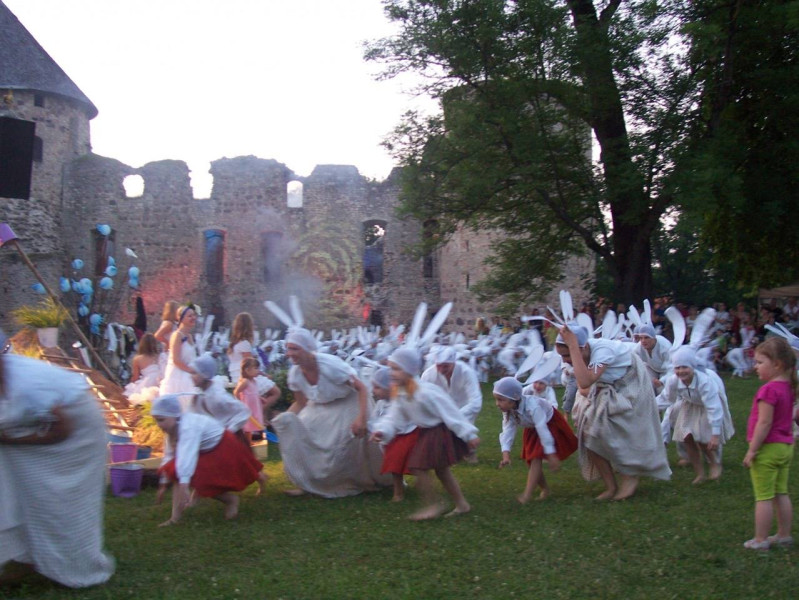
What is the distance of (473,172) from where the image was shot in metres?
15.2

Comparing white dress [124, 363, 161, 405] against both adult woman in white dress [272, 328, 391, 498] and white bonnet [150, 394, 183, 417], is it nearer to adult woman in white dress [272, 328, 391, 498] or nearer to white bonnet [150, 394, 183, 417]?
adult woman in white dress [272, 328, 391, 498]

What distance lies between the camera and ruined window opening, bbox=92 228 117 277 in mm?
27422

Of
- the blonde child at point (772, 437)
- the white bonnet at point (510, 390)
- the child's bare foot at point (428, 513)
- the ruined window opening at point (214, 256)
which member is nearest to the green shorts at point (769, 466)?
the blonde child at point (772, 437)

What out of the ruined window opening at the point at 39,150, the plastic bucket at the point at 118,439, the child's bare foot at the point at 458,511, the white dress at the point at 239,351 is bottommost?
the child's bare foot at the point at 458,511

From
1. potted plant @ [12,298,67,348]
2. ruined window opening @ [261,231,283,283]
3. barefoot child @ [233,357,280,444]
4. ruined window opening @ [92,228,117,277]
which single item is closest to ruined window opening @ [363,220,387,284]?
ruined window opening @ [261,231,283,283]

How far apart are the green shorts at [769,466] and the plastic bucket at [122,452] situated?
5423mm

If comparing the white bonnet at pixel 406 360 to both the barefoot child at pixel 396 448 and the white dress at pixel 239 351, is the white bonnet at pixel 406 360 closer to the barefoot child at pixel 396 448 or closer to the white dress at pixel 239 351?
the barefoot child at pixel 396 448

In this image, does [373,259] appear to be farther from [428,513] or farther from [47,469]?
[47,469]

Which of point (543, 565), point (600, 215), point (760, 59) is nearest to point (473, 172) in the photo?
point (600, 215)

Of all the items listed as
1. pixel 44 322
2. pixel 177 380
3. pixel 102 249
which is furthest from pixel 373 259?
pixel 177 380

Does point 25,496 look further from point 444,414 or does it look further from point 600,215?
point 600,215

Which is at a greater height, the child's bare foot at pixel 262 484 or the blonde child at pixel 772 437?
the blonde child at pixel 772 437

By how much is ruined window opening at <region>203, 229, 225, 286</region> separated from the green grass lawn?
71.6 ft

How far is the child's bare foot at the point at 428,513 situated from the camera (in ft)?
19.6
